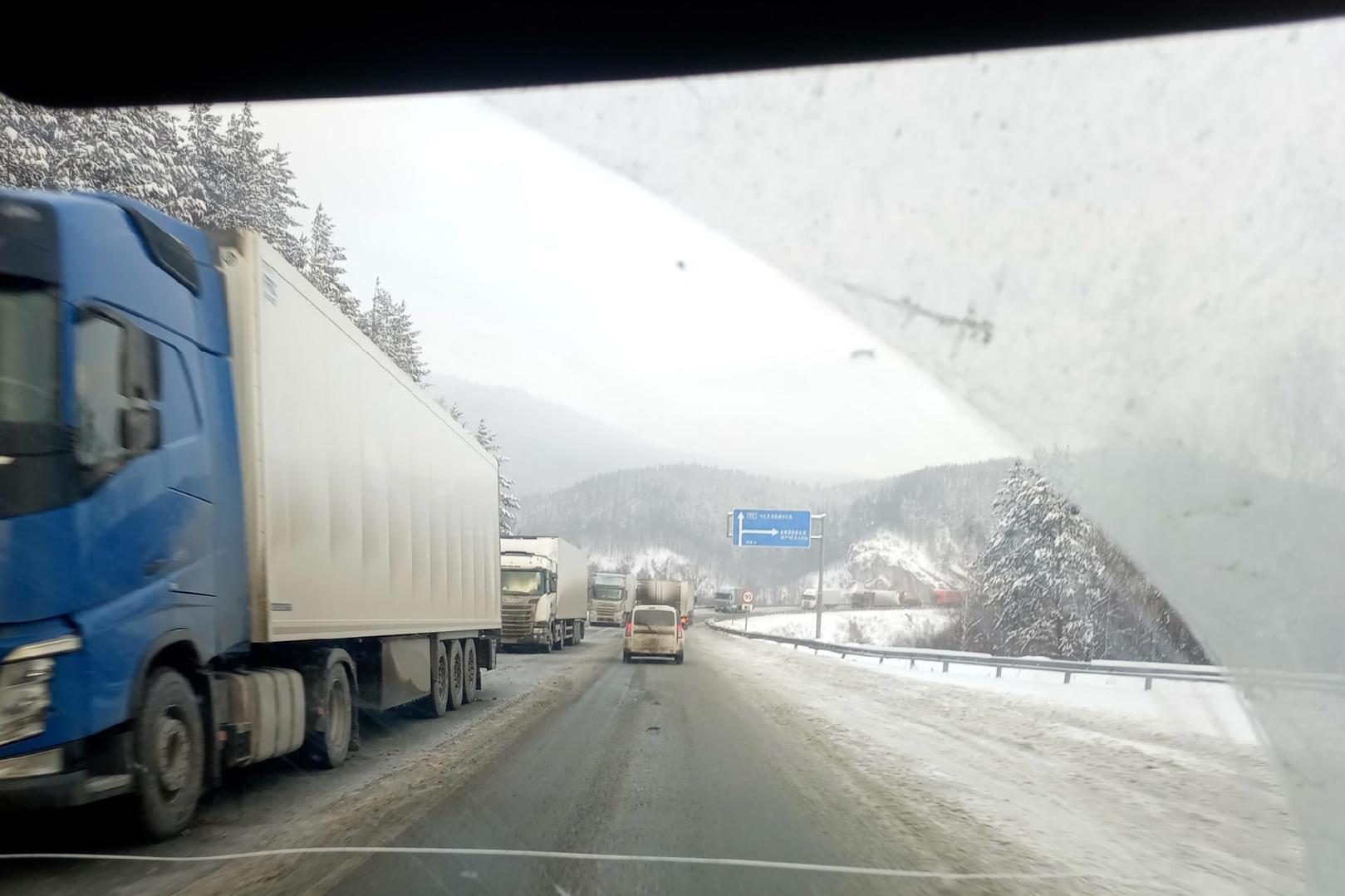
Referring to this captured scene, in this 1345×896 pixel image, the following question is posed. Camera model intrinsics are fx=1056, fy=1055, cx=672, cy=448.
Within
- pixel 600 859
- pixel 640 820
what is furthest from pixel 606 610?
pixel 600 859

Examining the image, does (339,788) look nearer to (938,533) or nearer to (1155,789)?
Answer: (1155,789)

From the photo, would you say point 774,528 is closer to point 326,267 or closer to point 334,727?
point 326,267

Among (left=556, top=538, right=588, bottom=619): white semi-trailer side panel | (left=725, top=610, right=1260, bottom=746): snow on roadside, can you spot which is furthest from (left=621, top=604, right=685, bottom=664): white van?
(left=556, top=538, right=588, bottom=619): white semi-trailer side panel

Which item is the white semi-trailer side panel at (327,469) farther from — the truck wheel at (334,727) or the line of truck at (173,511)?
the truck wheel at (334,727)

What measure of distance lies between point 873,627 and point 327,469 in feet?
177

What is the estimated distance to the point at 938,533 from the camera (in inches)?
1966

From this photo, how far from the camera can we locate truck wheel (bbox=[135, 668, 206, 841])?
20.7ft

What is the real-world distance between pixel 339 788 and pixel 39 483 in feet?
13.1

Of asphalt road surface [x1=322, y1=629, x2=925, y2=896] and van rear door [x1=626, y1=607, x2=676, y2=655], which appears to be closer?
asphalt road surface [x1=322, y1=629, x2=925, y2=896]

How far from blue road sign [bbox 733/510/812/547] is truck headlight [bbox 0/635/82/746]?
4287 centimetres

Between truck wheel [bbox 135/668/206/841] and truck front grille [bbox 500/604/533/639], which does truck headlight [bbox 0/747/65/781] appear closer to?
truck wheel [bbox 135/668/206/841]

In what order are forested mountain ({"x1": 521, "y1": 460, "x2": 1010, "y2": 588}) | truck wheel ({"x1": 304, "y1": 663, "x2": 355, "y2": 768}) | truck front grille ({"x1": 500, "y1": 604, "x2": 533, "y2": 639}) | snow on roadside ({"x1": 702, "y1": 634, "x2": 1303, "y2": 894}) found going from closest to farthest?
snow on roadside ({"x1": 702, "y1": 634, "x2": 1303, "y2": 894}) < truck wheel ({"x1": 304, "y1": 663, "x2": 355, "y2": 768}) < truck front grille ({"x1": 500, "y1": 604, "x2": 533, "y2": 639}) < forested mountain ({"x1": 521, "y1": 460, "x2": 1010, "y2": 588})

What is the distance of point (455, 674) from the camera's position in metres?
15.4

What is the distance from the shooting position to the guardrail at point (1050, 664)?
1595 centimetres
